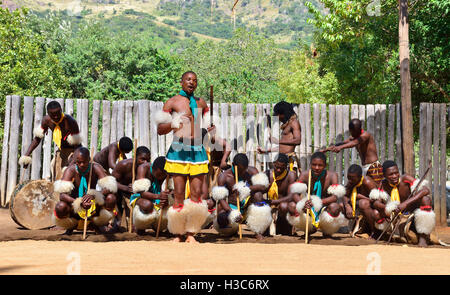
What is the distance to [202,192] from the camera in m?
7.94

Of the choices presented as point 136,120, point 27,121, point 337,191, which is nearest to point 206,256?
point 337,191

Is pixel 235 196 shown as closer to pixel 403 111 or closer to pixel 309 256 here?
pixel 309 256

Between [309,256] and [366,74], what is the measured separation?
607 inches

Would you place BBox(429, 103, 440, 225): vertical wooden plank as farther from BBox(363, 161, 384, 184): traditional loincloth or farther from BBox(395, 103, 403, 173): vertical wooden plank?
BBox(363, 161, 384, 184): traditional loincloth

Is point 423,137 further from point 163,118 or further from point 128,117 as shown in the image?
point 163,118

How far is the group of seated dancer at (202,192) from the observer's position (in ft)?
24.1

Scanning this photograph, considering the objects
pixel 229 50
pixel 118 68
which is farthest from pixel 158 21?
pixel 118 68

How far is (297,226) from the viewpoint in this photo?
26.2ft

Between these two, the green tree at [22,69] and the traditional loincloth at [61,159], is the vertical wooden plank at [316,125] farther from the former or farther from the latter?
the green tree at [22,69]

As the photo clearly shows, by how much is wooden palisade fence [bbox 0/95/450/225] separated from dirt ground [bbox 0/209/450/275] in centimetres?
263

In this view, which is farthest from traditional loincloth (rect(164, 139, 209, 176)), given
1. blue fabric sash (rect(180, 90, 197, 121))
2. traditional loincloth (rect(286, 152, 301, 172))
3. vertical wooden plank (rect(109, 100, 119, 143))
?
vertical wooden plank (rect(109, 100, 119, 143))

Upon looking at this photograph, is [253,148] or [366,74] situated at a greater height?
[366,74]

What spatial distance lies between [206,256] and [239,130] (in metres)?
4.82

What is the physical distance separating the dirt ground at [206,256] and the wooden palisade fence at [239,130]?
263 centimetres
